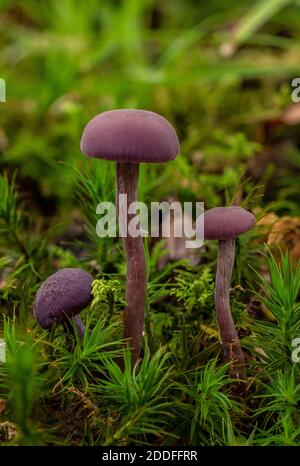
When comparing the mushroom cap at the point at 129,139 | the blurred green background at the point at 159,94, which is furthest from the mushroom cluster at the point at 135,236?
the blurred green background at the point at 159,94

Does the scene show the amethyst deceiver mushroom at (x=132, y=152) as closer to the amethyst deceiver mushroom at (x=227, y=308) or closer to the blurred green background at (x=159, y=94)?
the amethyst deceiver mushroom at (x=227, y=308)

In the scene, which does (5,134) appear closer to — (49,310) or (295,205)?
(295,205)

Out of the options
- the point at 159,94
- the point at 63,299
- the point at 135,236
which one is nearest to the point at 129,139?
the point at 135,236

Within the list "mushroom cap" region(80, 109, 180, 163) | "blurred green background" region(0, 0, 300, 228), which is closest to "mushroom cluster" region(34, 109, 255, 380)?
"mushroom cap" region(80, 109, 180, 163)

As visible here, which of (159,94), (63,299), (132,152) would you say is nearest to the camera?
(132,152)

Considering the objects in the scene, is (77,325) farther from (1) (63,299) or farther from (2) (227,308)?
(2) (227,308)

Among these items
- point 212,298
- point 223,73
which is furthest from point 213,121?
point 212,298

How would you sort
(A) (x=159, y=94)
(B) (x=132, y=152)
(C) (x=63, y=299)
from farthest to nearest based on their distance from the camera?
(A) (x=159, y=94)
(C) (x=63, y=299)
(B) (x=132, y=152)
